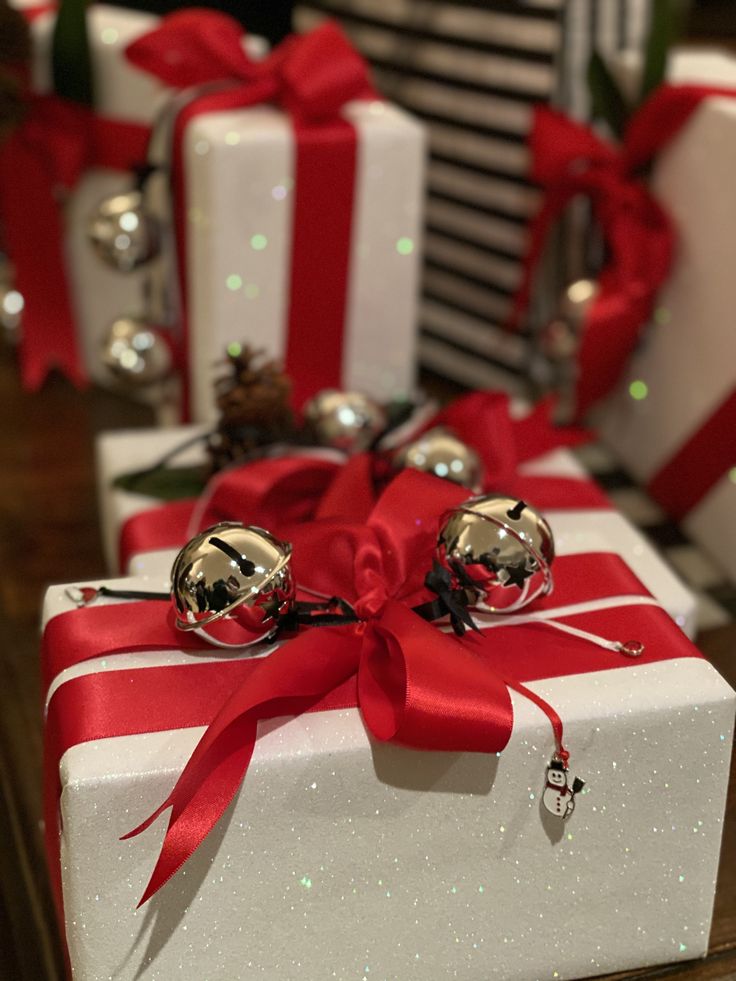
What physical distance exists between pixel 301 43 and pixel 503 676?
0.49 meters

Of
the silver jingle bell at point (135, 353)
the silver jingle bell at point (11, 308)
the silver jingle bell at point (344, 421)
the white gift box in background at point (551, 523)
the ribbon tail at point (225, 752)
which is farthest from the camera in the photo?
the silver jingle bell at point (11, 308)

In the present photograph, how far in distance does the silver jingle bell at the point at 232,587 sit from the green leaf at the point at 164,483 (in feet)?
0.64

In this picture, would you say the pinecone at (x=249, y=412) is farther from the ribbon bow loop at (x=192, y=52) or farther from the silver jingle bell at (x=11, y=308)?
the silver jingle bell at (x=11, y=308)

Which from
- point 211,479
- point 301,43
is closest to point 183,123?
point 301,43

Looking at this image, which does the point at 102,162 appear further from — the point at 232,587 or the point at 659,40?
the point at 232,587

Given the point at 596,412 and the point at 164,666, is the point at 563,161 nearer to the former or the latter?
the point at 596,412

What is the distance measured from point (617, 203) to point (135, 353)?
330 millimetres

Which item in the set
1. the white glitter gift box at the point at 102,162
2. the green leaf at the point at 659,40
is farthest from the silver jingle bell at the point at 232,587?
the green leaf at the point at 659,40

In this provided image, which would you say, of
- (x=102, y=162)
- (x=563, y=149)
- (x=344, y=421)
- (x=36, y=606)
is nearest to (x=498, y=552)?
(x=344, y=421)

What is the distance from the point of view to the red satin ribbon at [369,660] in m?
0.42

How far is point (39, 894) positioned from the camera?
522 millimetres

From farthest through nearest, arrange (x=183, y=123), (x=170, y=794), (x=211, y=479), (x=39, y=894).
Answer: (x=183, y=123), (x=211, y=479), (x=39, y=894), (x=170, y=794)

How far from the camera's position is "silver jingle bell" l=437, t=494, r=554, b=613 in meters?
0.48

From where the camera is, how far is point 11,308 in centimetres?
98
